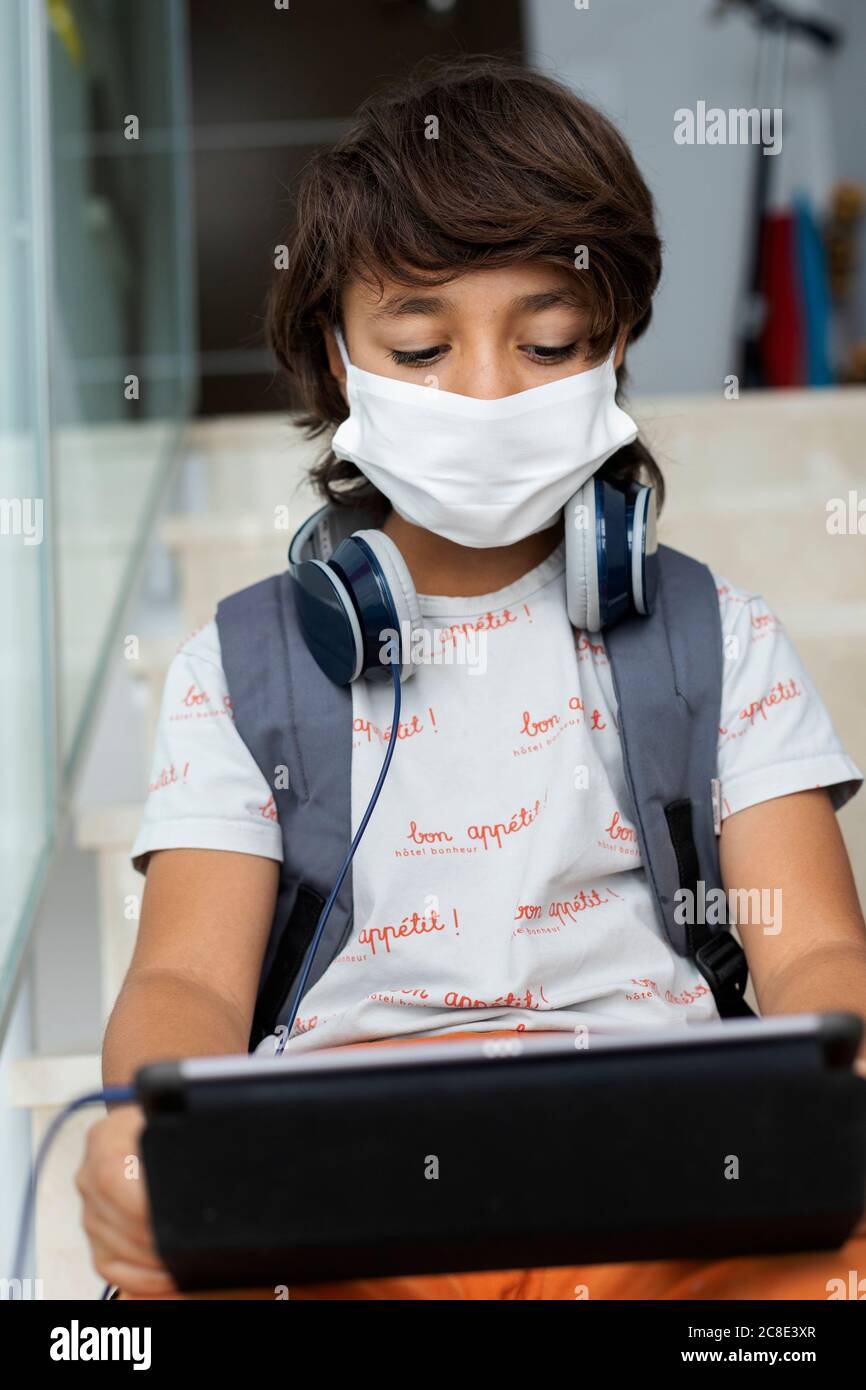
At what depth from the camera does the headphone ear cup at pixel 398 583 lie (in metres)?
1.10

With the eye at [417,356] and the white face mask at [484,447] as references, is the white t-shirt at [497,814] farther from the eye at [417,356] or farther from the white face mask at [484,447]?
the eye at [417,356]

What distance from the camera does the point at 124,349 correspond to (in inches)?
109

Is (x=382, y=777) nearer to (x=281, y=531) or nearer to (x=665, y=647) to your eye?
(x=665, y=647)

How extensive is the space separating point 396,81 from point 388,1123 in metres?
0.92

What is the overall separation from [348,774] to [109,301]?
1.75m

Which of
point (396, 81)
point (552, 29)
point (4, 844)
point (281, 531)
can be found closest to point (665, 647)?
point (396, 81)

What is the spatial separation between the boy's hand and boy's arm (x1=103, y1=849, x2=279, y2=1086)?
0.14m

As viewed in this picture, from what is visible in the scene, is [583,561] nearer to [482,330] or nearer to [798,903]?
[482,330]

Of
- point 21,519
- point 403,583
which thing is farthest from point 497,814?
point 21,519

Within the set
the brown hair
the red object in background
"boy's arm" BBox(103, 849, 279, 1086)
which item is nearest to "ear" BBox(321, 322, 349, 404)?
the brown hair

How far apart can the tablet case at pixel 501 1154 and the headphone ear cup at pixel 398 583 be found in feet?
1.58

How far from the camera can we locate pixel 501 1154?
678mm

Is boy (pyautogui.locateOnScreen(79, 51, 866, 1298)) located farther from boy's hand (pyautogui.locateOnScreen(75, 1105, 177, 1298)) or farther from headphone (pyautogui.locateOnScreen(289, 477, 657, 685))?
boy's hand (pyautogui.locateOnScreen(75, 1105, 177, 1298))

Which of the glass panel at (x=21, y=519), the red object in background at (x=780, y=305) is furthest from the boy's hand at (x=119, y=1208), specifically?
the red object in background at (x=780, y=305)
